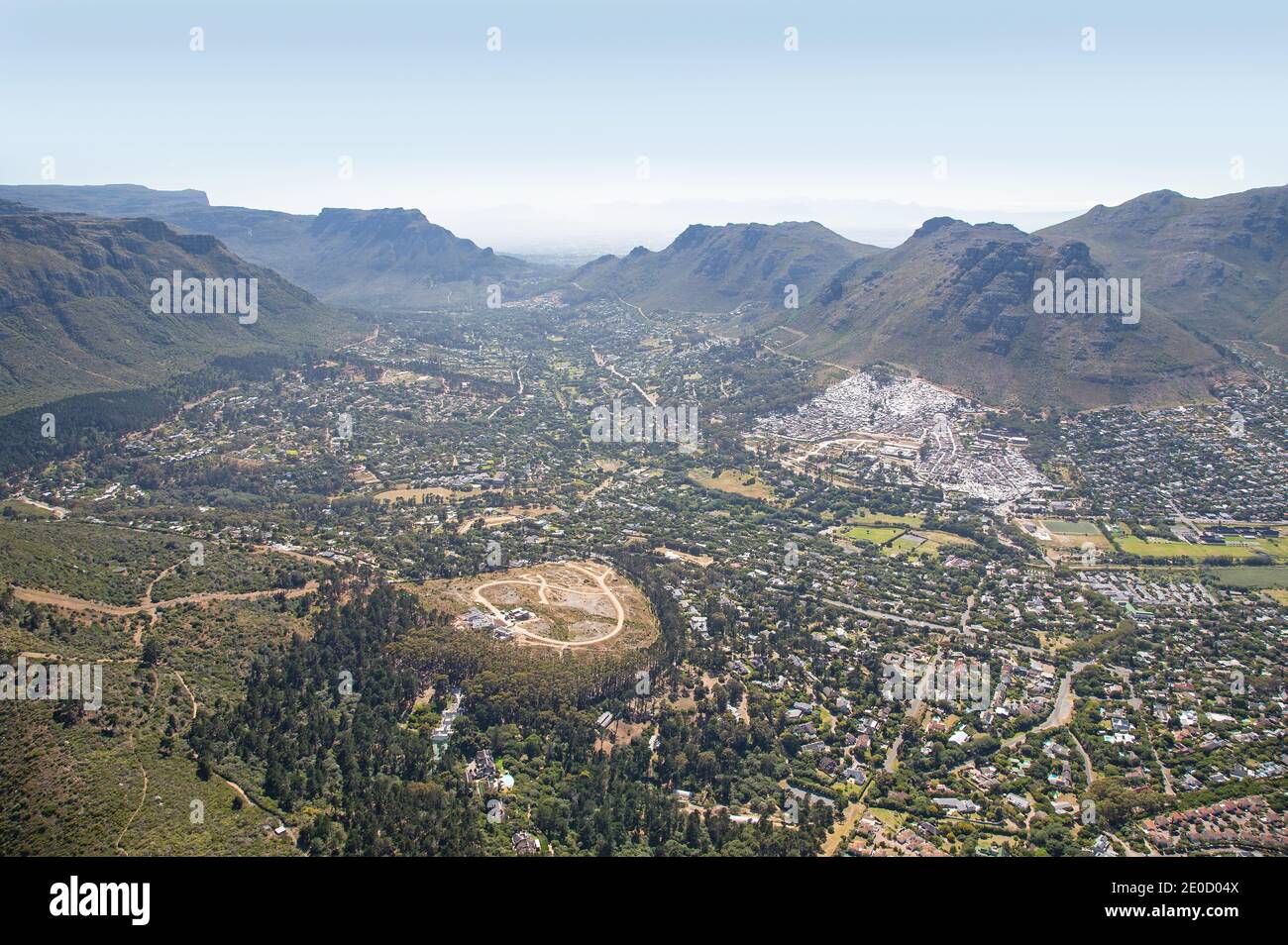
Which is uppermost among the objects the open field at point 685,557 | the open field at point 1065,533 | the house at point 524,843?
the open field at point 1065,533

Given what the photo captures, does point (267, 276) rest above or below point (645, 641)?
above

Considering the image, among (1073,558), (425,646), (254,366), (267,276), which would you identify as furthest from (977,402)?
(267,276)

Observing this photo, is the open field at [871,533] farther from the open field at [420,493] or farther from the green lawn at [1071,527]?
the open field at [420,493]

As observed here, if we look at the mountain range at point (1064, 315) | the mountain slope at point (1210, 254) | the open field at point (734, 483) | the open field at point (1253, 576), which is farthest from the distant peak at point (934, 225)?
the open field at point (1253, 576)

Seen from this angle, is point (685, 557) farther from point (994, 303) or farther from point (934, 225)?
point (934, 225)

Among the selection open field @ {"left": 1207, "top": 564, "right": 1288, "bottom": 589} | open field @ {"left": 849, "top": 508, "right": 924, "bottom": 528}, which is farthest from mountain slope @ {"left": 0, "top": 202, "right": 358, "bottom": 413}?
open field @ {"left": 1207, "top": 564, "right": 1288, "bottom": 589}

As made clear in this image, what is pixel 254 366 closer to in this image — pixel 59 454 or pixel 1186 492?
pixel 59 454

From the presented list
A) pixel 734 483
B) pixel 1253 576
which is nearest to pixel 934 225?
pixel 734 483
